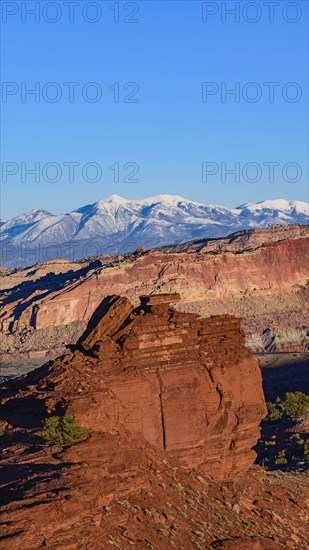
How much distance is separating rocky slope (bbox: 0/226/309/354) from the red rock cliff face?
88.2 meters

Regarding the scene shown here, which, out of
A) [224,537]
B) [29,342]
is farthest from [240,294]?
[224,537]

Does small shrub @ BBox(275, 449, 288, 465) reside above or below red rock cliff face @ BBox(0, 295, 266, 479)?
below

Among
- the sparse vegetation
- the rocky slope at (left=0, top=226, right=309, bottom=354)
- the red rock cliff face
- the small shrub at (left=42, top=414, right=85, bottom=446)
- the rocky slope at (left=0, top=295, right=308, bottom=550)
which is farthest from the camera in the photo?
the rocky slope at (left=0, top=226, right=309, bottom=354)

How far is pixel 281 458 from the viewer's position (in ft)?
194

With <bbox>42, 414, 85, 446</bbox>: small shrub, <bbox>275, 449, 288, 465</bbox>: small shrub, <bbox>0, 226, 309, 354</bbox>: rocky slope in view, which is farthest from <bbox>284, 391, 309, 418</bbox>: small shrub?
<bbox>0, 226, 309, 354</bbox>: rocky slope

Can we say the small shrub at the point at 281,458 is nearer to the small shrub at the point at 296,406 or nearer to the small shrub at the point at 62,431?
the small shrub at the point at 296,406

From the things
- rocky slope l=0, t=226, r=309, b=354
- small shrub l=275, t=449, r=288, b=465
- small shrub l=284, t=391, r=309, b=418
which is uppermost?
rocky slope l=0, t=226, r=309, b=354

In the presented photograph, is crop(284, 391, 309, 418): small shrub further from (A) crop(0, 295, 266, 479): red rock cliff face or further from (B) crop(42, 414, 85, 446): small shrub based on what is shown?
(B) crop(42, 414, 85, 446): small shrub

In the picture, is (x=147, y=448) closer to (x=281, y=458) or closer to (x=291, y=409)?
(x=281, y=458)

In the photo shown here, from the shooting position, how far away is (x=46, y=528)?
2655 centimetres

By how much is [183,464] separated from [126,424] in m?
3.19

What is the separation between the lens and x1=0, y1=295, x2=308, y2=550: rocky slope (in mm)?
28484

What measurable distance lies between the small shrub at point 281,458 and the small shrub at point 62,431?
1040 inches

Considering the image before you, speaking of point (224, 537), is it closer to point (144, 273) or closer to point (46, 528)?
point (46, 528)
